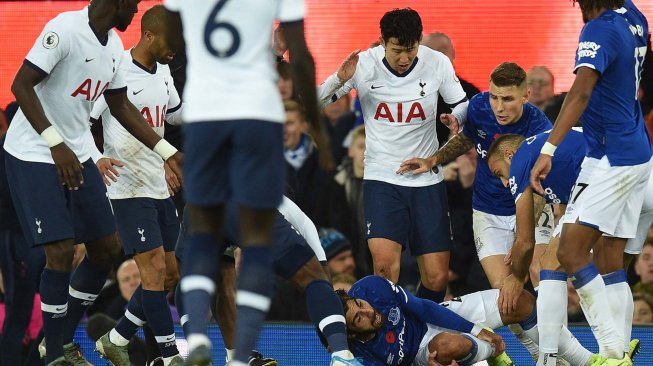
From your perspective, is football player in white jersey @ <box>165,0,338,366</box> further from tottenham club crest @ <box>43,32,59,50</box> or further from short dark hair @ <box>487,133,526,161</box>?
short dark hair @ <box>487,133,526,161</box>

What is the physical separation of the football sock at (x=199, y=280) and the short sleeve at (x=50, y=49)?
7.86ft

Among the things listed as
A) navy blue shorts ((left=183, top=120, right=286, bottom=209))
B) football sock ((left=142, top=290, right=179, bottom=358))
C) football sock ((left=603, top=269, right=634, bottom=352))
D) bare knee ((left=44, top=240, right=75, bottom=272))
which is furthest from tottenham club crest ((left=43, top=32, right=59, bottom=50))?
football sock ((left=603, top=269, right=634, bottom=352))

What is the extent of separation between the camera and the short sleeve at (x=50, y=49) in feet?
25.4

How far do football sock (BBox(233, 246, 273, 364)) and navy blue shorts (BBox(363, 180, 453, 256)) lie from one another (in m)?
3.61

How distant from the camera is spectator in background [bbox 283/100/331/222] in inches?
475

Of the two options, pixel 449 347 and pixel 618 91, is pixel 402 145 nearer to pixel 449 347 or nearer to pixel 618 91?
pixel 449 347

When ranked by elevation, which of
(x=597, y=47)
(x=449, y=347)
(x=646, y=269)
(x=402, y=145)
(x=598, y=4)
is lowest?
(x=646, y=269)

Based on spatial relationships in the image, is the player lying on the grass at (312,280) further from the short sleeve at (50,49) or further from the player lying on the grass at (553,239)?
the short sleeve at (50,49)

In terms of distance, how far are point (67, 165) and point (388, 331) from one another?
222 centimetres

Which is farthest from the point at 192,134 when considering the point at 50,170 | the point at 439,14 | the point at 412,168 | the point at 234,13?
the point at 439,14

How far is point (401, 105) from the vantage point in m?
9.30

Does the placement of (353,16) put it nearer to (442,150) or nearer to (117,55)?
(442,150)

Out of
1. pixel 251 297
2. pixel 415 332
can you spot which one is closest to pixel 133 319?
pixel 415 332

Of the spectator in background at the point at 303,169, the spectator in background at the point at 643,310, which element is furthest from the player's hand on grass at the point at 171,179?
the spectator in background at the point at 643,310
